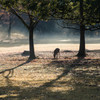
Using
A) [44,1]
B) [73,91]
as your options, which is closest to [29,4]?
[44,1]

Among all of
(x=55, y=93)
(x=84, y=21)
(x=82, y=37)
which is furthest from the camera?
(x=82, y=37)

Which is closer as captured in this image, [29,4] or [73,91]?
[73,91]

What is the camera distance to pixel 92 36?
88.3 metres

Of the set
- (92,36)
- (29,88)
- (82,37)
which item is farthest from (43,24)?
(29,88)

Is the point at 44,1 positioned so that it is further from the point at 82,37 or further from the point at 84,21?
the point at 82,37

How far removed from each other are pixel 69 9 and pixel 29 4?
3.58 metres

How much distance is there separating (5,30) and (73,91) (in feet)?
254

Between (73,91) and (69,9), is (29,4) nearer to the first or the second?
(69,9)

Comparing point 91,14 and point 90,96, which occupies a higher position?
point 91,14

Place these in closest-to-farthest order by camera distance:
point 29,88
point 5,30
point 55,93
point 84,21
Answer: point 55,93
point 29,88
point 84,21
point 5,30

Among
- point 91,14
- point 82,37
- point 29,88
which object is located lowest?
point 29,88

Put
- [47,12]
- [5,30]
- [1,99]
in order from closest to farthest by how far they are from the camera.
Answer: [1,99] < [47,12] < [5,30]

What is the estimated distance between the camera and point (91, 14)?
16812 millimetres

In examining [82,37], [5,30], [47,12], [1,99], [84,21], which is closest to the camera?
[1,99]
